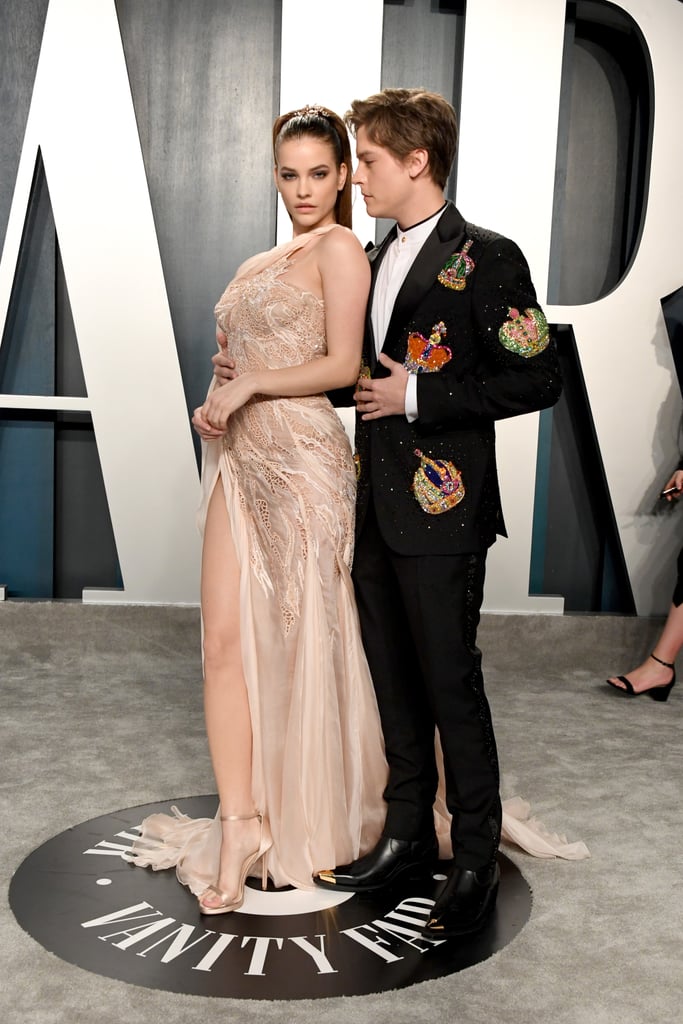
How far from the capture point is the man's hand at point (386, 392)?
2262 mm

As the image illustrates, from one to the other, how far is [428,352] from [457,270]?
18 cm

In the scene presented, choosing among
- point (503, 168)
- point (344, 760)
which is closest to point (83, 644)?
point (344, 760)

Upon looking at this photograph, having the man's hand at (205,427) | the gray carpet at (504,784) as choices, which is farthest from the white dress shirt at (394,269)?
the gray carpet at (504,784)

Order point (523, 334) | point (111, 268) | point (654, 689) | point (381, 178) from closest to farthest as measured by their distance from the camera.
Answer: point (523, 334)
point (381, 178)
point (654, 689)
point (111, 268)

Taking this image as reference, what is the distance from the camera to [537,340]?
7.25 feet

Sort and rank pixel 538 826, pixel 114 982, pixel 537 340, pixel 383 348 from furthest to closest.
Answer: pixel 538 826 → pixel 383 348 → pixel 537 340 → pixel 114 982

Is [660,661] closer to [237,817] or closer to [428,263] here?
[237,817]

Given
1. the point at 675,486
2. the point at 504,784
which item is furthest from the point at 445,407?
the point at 675,486

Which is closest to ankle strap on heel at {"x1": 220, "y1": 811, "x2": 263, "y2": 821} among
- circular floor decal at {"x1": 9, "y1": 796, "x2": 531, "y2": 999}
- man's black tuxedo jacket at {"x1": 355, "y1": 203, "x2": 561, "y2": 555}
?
circular floor decal at {"x1": 9, "y1": 796, "x2": 531, "y2": 999}

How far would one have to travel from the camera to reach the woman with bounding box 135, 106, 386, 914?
98.8 inches

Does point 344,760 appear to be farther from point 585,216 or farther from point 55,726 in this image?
point 585,216

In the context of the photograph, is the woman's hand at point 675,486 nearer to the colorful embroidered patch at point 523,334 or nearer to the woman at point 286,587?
the woman at point 286,587

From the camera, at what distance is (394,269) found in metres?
2.41

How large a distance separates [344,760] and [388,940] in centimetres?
45
